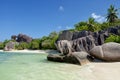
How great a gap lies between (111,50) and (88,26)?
100.0 feet

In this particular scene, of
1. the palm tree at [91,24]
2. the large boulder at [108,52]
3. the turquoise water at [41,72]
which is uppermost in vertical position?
the palm tree at [91,24]

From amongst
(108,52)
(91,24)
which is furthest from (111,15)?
(108,52)

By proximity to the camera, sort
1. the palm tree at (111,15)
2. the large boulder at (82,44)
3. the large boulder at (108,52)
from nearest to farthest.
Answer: the large boulder at (108,52) < the large boulder at (82,44) < the palm tree at (111,15)

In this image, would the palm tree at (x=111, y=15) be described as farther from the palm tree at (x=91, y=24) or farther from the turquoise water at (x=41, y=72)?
the turquoise water at (x=41, y=72)

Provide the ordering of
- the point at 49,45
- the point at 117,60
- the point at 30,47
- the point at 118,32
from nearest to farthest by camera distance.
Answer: the point at 117,60 < the point at 118,32 < the point at 49,45 < the point at 30,47

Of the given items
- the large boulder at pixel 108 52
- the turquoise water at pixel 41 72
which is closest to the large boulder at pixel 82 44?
the large boulder at pixel 108 52

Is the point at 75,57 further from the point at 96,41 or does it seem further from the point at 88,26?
the point at 88,26

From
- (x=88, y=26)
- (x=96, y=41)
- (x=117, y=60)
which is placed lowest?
(x=117, y=60)

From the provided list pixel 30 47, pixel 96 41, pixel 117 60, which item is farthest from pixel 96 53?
pixel 30 47

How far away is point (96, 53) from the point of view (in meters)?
14.8

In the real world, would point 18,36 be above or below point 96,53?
above

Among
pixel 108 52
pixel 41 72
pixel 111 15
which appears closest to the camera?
pixel 41 72

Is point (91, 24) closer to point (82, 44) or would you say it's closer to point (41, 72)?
point (82, 44)

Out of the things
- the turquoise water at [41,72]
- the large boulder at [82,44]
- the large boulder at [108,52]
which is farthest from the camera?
the large boulder at [82,44]
